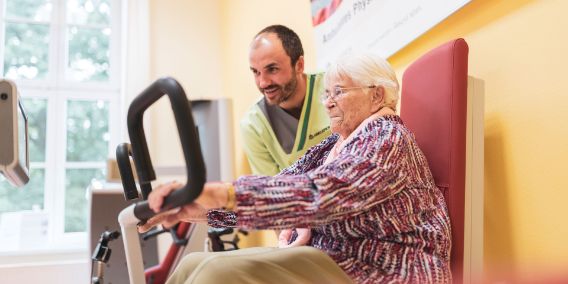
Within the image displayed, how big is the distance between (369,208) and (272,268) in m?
0.23

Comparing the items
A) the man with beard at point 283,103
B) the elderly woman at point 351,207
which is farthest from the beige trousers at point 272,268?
the man with beard at point 283,103

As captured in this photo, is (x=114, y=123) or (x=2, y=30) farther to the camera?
(x=114, y=123)

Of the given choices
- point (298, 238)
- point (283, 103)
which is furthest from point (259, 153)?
point (298, 238)

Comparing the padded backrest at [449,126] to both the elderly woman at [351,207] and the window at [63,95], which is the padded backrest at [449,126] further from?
the window at [63,95]

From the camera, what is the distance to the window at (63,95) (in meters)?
3.96

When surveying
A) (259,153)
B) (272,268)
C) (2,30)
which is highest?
(2,30)

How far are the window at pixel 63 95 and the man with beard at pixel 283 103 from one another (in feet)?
7.44

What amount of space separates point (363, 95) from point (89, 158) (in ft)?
10.8

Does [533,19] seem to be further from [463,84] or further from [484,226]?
[484,226]

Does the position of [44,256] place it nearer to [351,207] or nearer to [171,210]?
[171,210]

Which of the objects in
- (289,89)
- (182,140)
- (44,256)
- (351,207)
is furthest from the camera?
(44,256)

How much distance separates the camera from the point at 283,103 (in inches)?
84.5

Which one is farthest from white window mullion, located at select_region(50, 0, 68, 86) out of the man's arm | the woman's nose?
the woman's nose

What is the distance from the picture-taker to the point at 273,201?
95 centimetres
